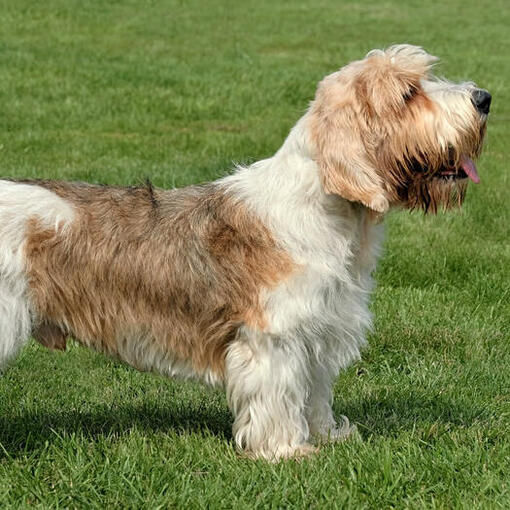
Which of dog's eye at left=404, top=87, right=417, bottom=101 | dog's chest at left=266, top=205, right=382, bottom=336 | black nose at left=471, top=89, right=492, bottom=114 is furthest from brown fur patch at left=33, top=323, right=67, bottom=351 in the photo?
black nose at left=471, top=89, right=492, bottom=114

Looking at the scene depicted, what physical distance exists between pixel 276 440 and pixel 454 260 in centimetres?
326

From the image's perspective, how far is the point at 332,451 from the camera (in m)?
4.27

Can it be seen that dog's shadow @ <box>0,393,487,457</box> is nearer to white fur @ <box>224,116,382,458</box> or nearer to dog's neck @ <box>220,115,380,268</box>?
white fur @ <box>224,116,382,458</box>

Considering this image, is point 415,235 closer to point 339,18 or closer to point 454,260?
point 454,260

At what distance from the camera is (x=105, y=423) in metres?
4.79

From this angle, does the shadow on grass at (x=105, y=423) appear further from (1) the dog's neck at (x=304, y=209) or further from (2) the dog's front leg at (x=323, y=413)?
(1) the dog's neck at (x=304, y=209)

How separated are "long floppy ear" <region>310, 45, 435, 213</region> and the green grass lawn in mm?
938

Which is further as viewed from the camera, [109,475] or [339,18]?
[339,18]

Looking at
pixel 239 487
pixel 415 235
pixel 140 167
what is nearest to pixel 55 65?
pixel 140 167

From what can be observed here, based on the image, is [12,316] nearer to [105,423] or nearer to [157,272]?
[157,272]

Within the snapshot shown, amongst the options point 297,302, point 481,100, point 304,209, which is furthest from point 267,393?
point 481,100

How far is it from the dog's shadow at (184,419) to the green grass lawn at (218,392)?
12 millimetres

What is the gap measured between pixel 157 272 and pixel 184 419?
0.93m

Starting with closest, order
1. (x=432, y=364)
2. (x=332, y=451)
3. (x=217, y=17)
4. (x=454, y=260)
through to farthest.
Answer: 1. (x=332, y=451)
2. (x=432, y=364)
3. (x=454, y=260)
4. (x=217, y=17)
